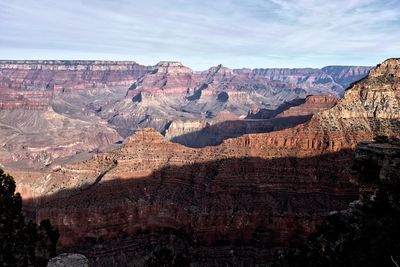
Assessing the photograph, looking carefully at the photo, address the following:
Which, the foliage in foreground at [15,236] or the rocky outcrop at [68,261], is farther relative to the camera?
the rocky outcrop at [68,261]

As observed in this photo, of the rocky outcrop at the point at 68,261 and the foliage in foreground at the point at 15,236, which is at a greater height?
the foliage in foreground at the point at 15,236

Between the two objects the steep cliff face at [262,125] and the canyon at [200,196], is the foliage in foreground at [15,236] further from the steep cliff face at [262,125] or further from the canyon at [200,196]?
the steep cliff face at [262,125]

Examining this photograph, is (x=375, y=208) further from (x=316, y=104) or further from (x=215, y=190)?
(x=316, y=104)

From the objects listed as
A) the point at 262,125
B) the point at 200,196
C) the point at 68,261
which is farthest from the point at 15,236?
the point at 262,125

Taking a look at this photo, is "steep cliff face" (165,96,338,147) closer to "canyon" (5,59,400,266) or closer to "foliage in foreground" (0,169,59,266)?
"canyon" (5,59,400,266)

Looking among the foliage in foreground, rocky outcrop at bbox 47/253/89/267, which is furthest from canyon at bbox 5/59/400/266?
the foliage in foreground

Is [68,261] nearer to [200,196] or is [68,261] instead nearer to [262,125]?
[200,196]

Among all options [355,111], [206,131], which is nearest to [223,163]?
[355,111]

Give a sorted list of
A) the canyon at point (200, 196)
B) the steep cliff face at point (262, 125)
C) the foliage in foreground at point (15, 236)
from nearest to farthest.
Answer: the foliage in foreground at point (15, 236) < the canyon at point (200, 196) < the steep cliff face at point (262, 125)

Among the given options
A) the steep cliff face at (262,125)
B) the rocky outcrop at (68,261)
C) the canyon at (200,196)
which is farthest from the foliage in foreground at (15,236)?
the steep cliff face at (262,125)

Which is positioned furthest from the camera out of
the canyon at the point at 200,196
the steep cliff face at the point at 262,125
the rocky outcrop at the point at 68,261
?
the steep cliff face at the point at 262,125

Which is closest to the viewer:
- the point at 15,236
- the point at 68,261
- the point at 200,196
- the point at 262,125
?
the point at 15,236
